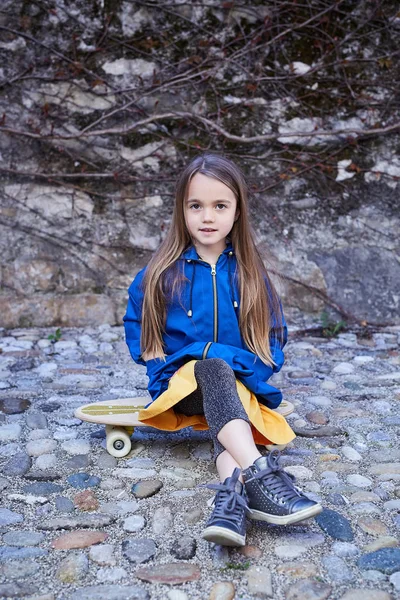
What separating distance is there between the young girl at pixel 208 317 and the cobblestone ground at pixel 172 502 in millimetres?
222

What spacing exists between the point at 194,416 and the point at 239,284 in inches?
20.3

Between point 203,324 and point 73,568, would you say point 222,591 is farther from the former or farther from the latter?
point 203,324

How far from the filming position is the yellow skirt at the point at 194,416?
2.20 m

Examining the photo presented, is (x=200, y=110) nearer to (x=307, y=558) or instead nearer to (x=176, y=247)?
(x=176, y=247)

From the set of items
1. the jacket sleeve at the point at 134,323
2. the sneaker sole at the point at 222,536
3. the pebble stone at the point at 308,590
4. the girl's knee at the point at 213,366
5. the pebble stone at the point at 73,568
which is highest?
the jacket sleeve at the point at 134,323

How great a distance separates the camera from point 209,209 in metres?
2.39

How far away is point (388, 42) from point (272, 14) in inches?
32.7

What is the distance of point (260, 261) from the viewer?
2.57 meters

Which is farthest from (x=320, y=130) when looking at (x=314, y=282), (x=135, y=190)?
(x=135, y=190)

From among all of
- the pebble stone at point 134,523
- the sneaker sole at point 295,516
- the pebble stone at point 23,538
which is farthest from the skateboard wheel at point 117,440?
the sneaker sole at point 295,516

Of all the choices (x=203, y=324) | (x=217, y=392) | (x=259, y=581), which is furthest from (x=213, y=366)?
(x=259, y=581)

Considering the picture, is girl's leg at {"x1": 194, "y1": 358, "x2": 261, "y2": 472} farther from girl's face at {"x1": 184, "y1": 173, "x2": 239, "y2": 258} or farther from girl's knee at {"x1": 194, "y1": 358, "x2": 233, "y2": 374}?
girl's face at {"x1": 184, "y1": 173, "x2": 239, "y2": 258}

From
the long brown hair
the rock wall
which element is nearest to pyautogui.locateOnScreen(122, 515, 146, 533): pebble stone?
the long brown hair

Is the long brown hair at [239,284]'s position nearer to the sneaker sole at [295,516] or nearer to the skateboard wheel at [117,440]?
the skateboard wheel at [117,440]
